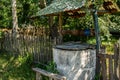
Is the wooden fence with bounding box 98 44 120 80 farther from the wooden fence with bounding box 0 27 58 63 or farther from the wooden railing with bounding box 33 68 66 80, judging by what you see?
the wooden fence with bounding box 0 27 58 63

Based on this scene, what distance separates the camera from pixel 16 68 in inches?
474

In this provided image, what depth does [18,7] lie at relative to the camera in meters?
19.4

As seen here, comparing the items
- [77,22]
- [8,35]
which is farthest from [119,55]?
[77,22]

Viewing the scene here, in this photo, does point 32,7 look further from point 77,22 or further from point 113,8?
point 113,8

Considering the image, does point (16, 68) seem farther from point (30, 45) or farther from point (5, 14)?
point (5, 14)

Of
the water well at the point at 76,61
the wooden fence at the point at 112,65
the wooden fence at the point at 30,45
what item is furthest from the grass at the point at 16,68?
the wooden fence at the point at 112,65

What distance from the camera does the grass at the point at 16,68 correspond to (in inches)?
452

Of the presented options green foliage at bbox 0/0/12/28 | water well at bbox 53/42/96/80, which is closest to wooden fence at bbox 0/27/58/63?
water well at bbox 53/42/96/80

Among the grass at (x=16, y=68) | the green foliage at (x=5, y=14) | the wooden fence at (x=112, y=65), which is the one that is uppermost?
the green foliage at (x=5, y=14)

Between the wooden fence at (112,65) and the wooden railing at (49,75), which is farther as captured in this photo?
the wooden railing at (49,75)

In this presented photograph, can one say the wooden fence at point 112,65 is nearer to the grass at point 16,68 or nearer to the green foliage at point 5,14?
the grass at point 16,68

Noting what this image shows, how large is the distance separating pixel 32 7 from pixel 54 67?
9899 millimetres

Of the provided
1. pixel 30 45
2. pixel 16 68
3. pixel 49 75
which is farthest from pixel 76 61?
pixel 16 68

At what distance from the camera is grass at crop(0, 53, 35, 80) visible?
A: 37.6ft
